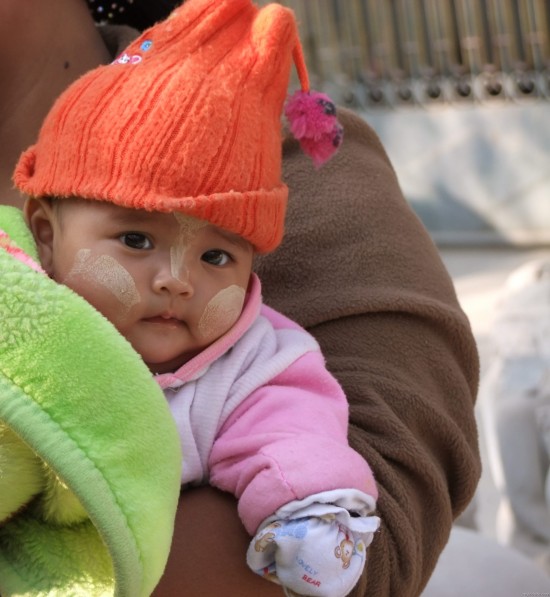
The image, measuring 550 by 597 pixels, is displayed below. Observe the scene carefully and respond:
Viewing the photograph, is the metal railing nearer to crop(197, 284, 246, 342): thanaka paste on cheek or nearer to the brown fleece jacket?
the brown fleece jacket

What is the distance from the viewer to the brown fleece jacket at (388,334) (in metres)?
1.51

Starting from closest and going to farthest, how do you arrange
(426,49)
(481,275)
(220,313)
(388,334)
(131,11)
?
(220,313) < (388,334) < (131,11) < (481,275) < (426,49)

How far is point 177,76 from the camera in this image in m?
1.34

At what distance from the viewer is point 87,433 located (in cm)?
103

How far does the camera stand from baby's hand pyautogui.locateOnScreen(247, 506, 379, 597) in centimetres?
121

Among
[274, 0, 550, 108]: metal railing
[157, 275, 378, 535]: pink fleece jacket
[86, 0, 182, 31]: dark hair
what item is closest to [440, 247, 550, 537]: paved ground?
[274, 0, 550, 108]: metal railing

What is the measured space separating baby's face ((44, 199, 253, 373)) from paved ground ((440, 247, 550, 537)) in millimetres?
3574

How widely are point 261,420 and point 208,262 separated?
18 cm

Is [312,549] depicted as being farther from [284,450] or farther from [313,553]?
[284,450]

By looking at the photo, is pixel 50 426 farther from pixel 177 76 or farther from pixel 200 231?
pixel 177 76

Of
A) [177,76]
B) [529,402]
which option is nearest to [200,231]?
[177,76]

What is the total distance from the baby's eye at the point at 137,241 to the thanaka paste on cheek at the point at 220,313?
0.09 m

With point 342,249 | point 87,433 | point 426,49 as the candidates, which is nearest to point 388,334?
point 342,249

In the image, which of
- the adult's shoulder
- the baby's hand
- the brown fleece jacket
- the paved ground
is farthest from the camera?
the paved ground
